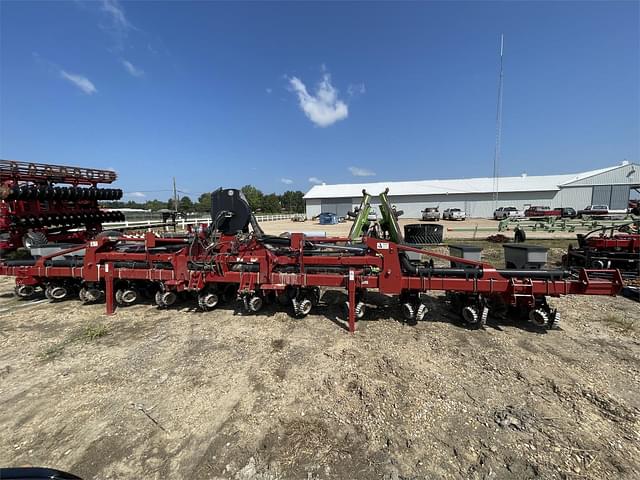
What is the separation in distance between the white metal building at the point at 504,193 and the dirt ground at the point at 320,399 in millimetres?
43883

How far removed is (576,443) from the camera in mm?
2475

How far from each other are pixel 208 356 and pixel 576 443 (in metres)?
3.98

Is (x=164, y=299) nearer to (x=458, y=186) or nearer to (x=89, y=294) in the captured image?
(x=89, y=294)

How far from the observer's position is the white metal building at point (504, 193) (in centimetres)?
4122

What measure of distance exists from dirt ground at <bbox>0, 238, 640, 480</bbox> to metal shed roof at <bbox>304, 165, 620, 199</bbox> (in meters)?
46.4

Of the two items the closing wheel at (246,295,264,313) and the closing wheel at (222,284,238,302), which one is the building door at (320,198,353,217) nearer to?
the closing wheel at (222,284,238,302)

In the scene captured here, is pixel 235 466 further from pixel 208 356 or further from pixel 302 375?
pixel 208 356

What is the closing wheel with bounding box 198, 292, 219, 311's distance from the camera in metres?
5.41

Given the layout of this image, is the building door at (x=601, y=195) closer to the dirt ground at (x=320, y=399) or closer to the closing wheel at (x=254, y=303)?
the dirt ground at (x=320, y=399)

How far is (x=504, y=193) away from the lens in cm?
4494

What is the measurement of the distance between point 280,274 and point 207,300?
1.57 metres

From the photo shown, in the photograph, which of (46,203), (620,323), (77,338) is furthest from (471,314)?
(46,203)

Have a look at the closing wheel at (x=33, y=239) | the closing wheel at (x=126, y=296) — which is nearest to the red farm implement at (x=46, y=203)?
the closing wheel at (x=33, y=239)

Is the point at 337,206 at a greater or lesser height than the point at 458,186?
lesser
